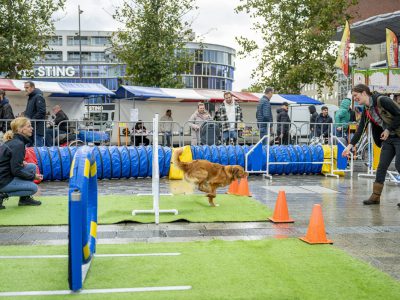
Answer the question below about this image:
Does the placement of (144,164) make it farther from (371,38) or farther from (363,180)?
(371,38)

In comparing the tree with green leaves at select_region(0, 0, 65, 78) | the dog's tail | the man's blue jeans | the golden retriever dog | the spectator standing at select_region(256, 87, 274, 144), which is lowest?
the man's blue jeans

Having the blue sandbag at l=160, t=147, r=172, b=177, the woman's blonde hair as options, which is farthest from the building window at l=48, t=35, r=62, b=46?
the woman's blonde hair

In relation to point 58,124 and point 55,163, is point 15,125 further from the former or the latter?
point 58,124

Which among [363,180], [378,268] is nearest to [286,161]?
[363,180]

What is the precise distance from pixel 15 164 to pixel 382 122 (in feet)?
20.9

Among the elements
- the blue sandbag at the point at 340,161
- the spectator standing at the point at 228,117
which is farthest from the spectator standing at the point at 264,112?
the blue sandbag at the point at 340,161

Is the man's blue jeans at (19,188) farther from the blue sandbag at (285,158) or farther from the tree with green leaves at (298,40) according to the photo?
the tree with green leaves at (298,40)

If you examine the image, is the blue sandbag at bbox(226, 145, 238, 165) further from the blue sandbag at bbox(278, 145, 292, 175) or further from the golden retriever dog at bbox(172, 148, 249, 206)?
the golden retriever dog at bbox(172, 148, 249, 206)

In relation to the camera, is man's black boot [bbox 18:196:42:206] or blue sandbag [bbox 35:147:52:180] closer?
man's black boot [bbox 18:196:42:206]

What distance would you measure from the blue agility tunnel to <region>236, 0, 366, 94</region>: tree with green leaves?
55.4ft

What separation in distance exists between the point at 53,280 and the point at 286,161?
11.1 meters

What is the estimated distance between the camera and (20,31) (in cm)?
2830

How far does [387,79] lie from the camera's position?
1850 centimetres

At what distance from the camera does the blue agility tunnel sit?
1320 cm
